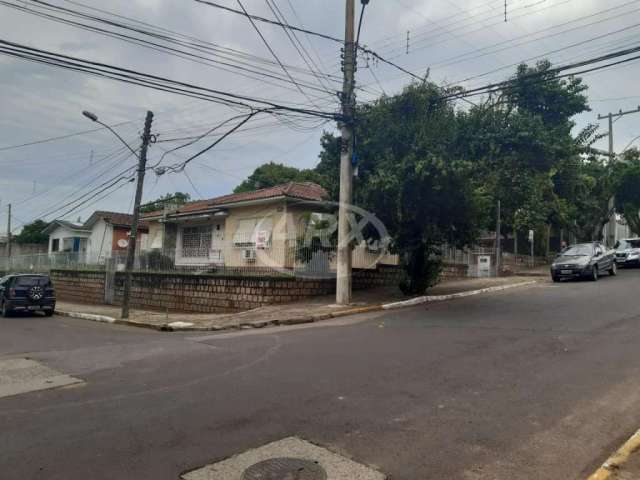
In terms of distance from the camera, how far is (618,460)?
4.05 metres

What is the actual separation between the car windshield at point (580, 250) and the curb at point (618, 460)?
17.4 metres

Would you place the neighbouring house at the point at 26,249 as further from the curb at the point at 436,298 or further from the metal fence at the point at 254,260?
the curb at the point at 436,298

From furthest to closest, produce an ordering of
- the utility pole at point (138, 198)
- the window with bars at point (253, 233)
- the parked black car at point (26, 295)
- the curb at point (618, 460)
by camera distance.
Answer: the window with bars at point (253, 233) → the parked black car at point (26, 295) → the utility pole at point (138, 198) → the curb at point (618, 460)

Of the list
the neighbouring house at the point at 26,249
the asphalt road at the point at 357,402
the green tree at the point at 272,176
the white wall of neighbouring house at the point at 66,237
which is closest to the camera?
the asphalt road at the point at 357,402

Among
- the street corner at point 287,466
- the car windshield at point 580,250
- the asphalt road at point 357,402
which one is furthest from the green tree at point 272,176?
the street corner at point 287,466

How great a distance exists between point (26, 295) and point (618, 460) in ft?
66.6

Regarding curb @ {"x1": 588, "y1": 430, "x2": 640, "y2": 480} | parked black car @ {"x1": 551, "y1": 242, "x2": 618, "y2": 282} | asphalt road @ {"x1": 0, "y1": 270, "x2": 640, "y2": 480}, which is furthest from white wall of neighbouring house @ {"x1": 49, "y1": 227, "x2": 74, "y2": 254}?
curb @ {"x1": 588, "y1": 430, "x2": 640, "y2": 480}

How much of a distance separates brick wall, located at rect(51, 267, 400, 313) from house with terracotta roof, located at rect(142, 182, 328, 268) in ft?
3.02

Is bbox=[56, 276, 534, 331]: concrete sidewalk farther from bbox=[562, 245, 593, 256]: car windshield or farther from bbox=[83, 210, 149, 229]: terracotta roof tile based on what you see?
bbox=[83, 210, 149, 229]: terracotta roof tile

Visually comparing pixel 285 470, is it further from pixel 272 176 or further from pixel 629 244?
pixel 272 176

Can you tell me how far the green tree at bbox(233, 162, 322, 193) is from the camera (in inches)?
1766

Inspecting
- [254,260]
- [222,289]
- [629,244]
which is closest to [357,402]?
[222,289]

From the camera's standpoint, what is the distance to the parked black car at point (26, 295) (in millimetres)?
18703

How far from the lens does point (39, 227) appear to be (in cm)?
5297
